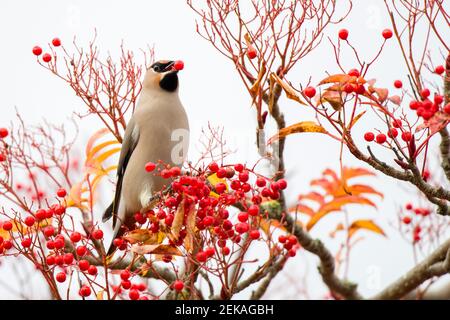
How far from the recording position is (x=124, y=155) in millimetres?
2273

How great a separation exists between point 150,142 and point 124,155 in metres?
0.10

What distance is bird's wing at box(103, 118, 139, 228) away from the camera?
2.21 meters

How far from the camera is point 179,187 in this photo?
156cm

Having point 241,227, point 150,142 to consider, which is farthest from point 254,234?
point 150,142

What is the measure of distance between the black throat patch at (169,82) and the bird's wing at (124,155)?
0.16 meters

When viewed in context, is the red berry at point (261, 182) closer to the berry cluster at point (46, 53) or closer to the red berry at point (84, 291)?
the red berry at point (84, 291)

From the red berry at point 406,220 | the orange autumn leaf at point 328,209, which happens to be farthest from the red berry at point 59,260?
the red berry at point 406,220

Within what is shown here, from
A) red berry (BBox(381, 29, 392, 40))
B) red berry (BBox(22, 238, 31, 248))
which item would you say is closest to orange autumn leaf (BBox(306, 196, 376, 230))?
red berry (BBox(381, 29, 392, 40))

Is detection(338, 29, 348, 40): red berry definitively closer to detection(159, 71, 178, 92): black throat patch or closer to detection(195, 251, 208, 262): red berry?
detection(195, 251, 208, 262): red berry

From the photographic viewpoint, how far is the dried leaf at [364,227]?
2.50 metres
